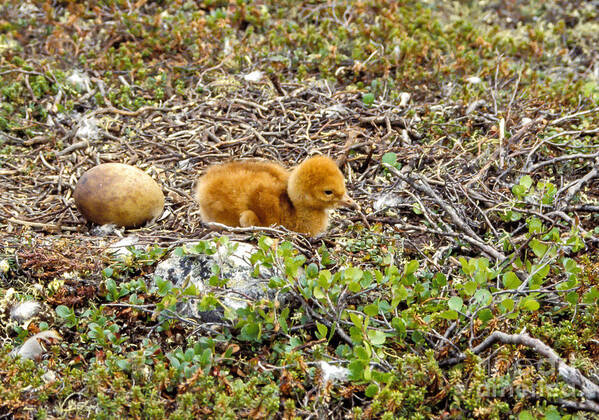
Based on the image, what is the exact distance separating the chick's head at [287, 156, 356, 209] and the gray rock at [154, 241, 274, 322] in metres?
0.58

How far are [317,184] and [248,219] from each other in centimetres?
50

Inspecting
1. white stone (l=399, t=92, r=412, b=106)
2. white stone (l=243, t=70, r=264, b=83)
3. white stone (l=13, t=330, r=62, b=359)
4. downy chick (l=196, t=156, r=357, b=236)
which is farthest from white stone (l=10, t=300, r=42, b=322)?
white stone (l=399, t=92, r=412, b=106)

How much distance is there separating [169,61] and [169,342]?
3.92m

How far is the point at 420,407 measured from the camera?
9.80 feet

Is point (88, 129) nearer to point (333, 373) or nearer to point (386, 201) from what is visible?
point (386, 201)

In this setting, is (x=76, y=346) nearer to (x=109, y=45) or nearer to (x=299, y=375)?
(x=299, y=375)

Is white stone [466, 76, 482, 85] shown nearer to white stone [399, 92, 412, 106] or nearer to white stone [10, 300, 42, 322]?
white stone [399, 92, 412, 106]

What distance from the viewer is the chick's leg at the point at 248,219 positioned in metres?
4.24

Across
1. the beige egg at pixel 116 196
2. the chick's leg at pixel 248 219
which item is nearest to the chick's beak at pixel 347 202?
the chick's leg at pixel 248 219

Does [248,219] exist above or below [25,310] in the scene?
above

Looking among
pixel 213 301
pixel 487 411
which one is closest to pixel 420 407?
pixel 487 411

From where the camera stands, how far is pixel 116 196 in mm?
4430

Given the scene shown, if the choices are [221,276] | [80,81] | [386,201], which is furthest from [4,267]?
[80,81]

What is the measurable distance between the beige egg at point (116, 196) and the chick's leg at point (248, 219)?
733 millimetres
